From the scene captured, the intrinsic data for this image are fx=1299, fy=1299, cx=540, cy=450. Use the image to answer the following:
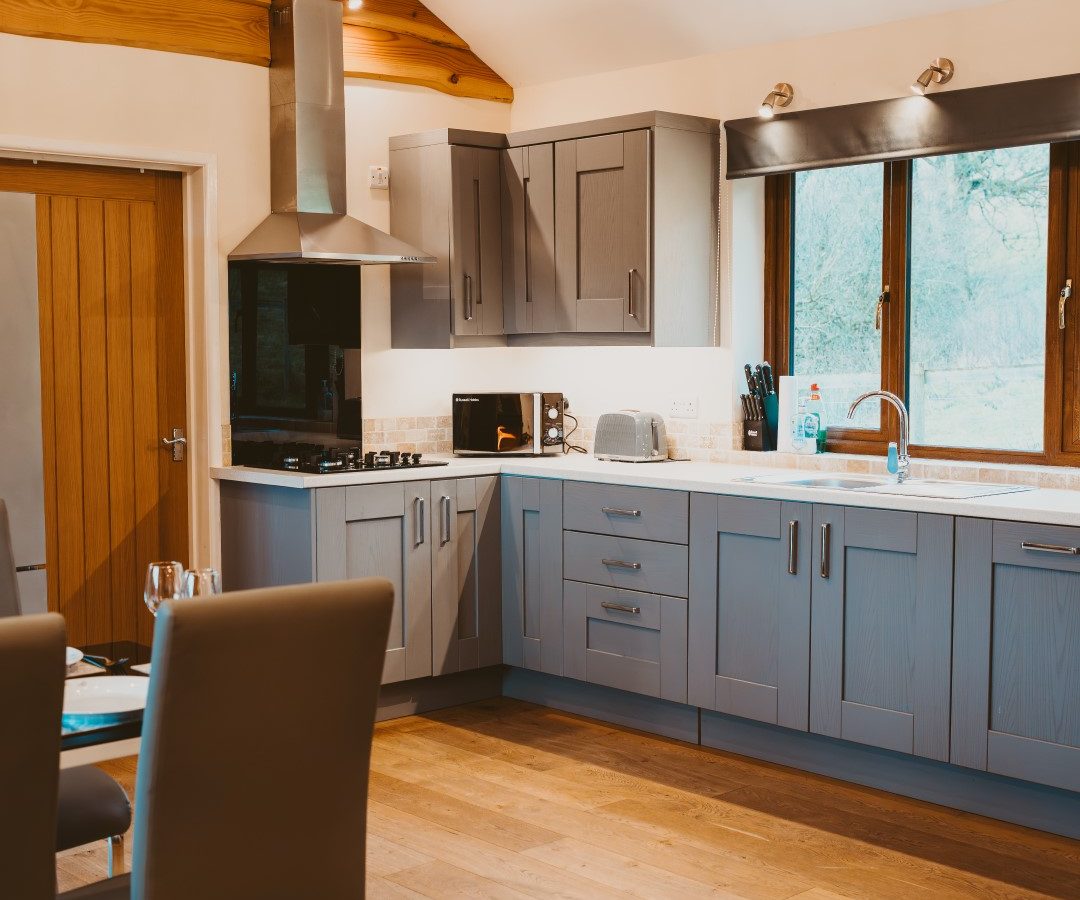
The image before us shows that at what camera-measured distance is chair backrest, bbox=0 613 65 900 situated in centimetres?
165

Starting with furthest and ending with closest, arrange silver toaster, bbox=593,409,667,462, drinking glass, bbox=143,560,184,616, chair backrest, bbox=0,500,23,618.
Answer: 1. silver toaster, bbox=593,409,667,462
2. chair backrest, bbox=0,500,23,618
3. drinking glass, bbox=143,560,184,616

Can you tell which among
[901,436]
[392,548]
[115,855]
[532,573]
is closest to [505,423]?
[532,573]

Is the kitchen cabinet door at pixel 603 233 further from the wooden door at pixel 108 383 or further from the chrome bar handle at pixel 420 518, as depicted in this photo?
the wooden door at pixel 108 383

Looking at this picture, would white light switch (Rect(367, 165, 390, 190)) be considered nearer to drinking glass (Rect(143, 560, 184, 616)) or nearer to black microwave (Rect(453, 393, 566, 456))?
black microwave (Rect(453, 393, 566, 456))

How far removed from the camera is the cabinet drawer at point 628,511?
422 centimetres

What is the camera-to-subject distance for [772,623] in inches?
157

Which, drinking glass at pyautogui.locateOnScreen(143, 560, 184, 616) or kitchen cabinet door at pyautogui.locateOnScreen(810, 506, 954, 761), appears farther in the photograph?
kitchen cabinet door at pyautogui.locateOnScreen(810, 506, 954, 761)

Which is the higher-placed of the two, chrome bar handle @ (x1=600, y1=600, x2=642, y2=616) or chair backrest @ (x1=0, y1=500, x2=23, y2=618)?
chair backrest @ (x1=0, y1=500, x2=23, y2=618)

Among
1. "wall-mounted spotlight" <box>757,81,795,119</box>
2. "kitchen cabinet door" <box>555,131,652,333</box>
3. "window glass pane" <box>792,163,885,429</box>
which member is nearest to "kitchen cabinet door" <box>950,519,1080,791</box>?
"window glass pane" <box>792,163,885,429</box>

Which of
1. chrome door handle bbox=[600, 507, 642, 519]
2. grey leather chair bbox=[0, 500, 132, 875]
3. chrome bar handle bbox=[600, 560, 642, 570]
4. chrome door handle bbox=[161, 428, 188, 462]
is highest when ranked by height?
chrome door handle bbox=[161, 428, 188, 462]

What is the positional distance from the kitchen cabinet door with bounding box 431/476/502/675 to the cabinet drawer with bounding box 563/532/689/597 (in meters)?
0.35

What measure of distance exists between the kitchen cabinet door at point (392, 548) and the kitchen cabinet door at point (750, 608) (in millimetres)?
→ 982

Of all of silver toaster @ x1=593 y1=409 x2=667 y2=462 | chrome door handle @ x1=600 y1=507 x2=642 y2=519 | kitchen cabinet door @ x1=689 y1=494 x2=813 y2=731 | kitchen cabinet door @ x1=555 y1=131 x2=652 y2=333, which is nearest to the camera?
kitchen cabinet door @ x1=689 y1=494 x2=813 y2=731

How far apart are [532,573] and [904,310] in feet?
5.22
